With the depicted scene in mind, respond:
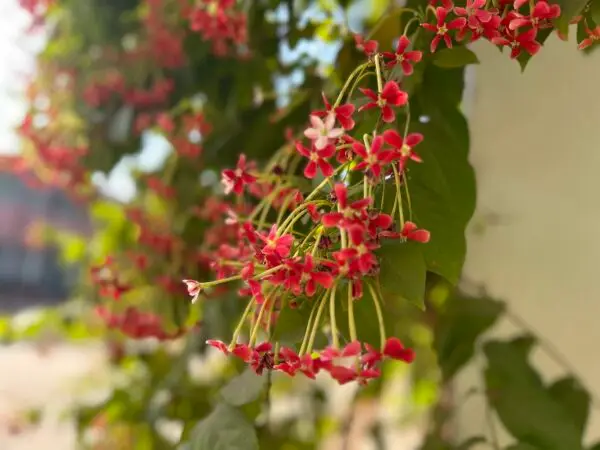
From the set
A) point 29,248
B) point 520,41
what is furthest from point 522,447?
point 29,248

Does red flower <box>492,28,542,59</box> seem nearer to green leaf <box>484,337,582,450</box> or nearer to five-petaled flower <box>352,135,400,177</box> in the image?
five-petaled flower <box>352,135,400,177</box>

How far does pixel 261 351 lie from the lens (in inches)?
11.6

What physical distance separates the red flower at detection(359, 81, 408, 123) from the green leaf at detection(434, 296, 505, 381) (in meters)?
0.38

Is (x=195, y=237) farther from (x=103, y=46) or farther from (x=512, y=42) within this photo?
(x=512, y=42)

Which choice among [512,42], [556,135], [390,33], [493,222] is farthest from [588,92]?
[512,42]

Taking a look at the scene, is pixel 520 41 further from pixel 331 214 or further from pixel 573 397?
pixel 573 397

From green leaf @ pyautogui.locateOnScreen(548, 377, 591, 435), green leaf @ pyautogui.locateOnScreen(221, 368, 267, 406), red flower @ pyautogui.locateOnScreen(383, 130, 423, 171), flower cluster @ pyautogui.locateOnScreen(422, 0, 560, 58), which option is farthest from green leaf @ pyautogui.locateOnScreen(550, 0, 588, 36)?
green leaf @ pyautogui.locateOnScreen(548, 377, 591, 435)

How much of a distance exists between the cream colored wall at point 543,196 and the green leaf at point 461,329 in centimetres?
20

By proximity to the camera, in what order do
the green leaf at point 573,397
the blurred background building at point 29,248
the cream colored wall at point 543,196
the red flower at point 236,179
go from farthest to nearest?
the blurred background building at point 29,248 → the cream colored wall at point 543,196 → the green leaf at point 573,397 → the red flower at point 236,179

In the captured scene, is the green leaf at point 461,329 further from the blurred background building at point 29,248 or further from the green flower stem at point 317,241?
the blurred background building at point 29,248

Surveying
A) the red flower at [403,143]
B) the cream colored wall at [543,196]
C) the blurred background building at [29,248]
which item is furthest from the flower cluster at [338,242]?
the blurred background building at [29,248]

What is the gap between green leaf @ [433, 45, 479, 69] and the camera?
1.24 feet

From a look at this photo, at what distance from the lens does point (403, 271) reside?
31cm

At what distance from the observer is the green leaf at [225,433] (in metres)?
0.40
